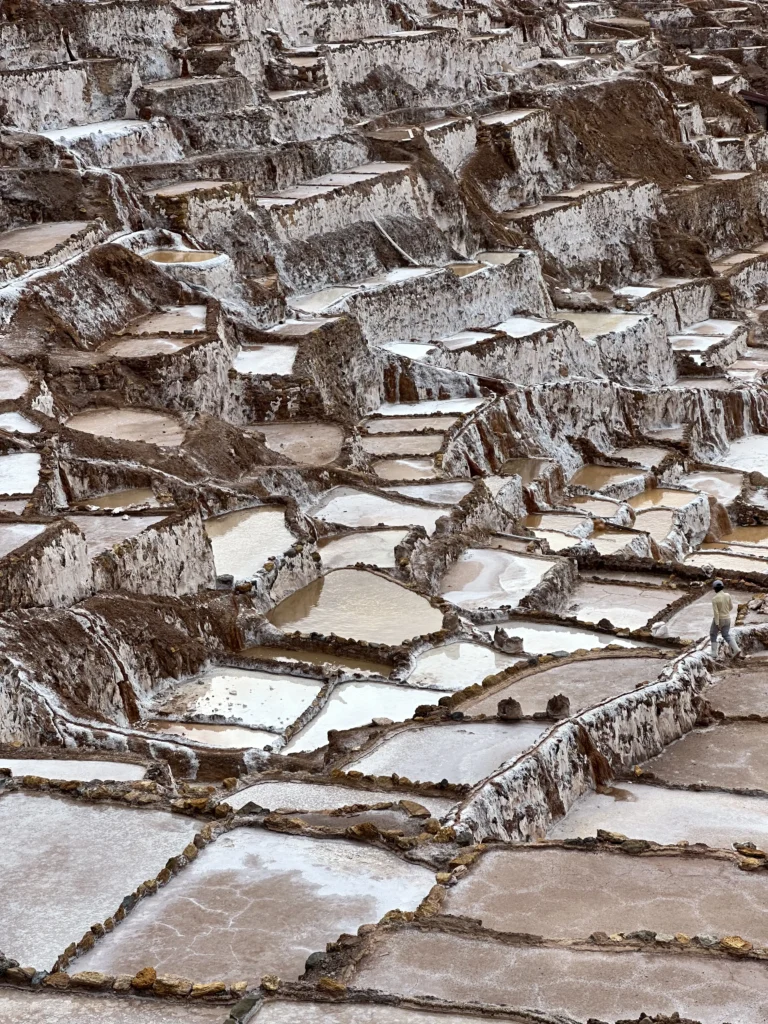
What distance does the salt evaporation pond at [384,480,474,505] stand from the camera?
21.5m

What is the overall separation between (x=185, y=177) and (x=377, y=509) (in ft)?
35.7

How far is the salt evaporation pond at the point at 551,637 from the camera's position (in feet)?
55.1

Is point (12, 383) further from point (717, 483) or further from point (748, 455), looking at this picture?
point (748, 455)

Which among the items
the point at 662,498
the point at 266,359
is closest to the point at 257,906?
the point at 266,359

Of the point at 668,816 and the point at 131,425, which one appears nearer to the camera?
the point at 668,816

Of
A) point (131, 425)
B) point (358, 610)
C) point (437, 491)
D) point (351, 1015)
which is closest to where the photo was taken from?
point (351, 1015)

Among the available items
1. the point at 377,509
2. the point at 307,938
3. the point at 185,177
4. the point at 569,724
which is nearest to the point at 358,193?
the point at 185,177

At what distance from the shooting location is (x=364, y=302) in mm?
27578

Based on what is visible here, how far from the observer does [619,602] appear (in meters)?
19.4

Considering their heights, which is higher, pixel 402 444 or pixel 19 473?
pixel 19 473

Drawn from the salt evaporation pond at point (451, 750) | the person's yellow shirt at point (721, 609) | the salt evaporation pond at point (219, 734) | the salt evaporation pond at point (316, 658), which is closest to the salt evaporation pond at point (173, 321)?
the salt evaporation pond at point (316, 658)

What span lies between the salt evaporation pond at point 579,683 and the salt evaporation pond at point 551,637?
5.82 ft

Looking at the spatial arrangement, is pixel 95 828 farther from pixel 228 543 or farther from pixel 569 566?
pixel 569 566

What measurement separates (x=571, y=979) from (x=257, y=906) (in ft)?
6.49
